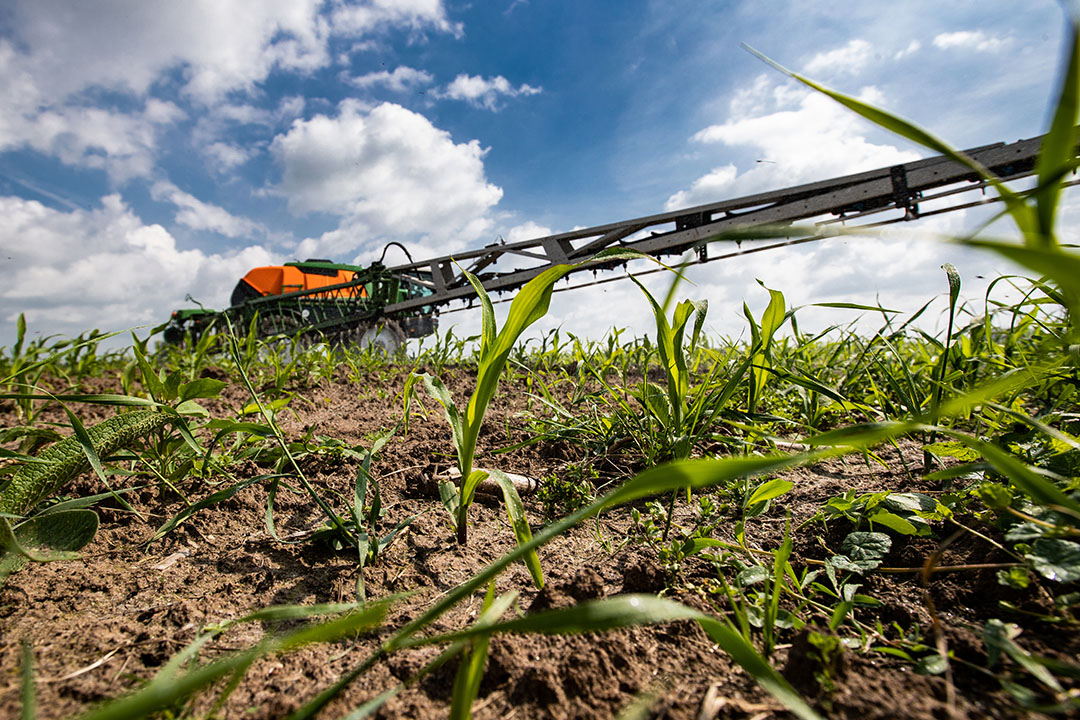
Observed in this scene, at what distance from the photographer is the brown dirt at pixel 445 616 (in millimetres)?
608

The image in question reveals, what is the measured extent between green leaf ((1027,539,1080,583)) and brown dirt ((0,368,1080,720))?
0.13 feet

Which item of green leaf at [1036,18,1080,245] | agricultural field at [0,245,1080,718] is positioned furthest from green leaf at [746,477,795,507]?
green leaf at [1036,18,1080,245]

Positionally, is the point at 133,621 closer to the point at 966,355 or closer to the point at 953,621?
the point at 953,621

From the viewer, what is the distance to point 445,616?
854mm

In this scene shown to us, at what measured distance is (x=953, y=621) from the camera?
694 mm

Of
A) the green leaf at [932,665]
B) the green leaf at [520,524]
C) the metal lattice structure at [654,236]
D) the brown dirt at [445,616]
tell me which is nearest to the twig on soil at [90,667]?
the brown dirt at [445,616]

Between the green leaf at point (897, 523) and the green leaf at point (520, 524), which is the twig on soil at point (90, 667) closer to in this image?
the green leaf at point (520, 524)

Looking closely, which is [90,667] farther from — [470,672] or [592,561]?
[592,561]

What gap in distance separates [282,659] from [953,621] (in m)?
0.89

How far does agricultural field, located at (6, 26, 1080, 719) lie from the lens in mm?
523

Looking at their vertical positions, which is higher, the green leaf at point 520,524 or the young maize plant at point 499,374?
the young maize plant at point 499,374

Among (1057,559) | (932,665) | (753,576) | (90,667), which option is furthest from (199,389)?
(1057,559)

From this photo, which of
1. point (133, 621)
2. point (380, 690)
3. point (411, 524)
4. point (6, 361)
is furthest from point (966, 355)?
point (6, 361)

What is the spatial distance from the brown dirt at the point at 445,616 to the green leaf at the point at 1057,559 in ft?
0.13
